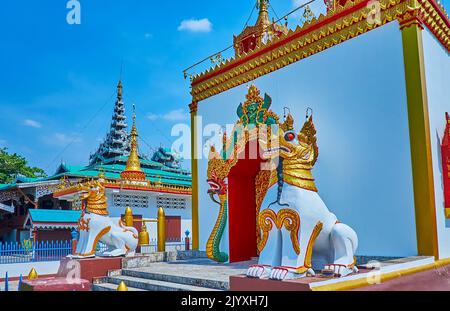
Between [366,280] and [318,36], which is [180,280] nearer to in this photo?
[366,280]

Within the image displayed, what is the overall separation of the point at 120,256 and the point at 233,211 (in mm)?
2742

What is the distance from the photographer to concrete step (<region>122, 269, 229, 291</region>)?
20.0ft

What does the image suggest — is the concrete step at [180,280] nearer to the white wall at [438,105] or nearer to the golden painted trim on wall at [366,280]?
the golden painted trim on wall at [366,280]

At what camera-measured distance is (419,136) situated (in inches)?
256

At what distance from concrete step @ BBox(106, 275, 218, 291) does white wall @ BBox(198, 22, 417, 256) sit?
10.2ft

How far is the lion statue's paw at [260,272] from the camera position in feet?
14.8

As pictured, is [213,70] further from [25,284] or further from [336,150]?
[25,284]

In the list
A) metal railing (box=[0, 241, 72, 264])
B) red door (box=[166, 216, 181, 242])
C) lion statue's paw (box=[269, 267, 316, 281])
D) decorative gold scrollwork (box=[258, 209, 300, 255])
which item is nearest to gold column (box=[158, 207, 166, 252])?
metal railing (box=[0, 241, 72, 264])

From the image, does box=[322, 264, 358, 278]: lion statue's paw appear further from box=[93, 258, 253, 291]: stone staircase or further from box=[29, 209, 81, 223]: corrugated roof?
box=[29, 209, 81, 223]: corrugated roof

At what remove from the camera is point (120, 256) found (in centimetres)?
884

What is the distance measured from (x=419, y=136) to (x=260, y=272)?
3813mm

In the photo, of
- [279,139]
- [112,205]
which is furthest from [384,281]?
[112,205]

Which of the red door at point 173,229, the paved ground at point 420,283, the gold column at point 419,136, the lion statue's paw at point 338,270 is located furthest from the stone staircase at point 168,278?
the red door at point 173,229

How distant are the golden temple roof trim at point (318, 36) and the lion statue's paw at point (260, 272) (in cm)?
511
